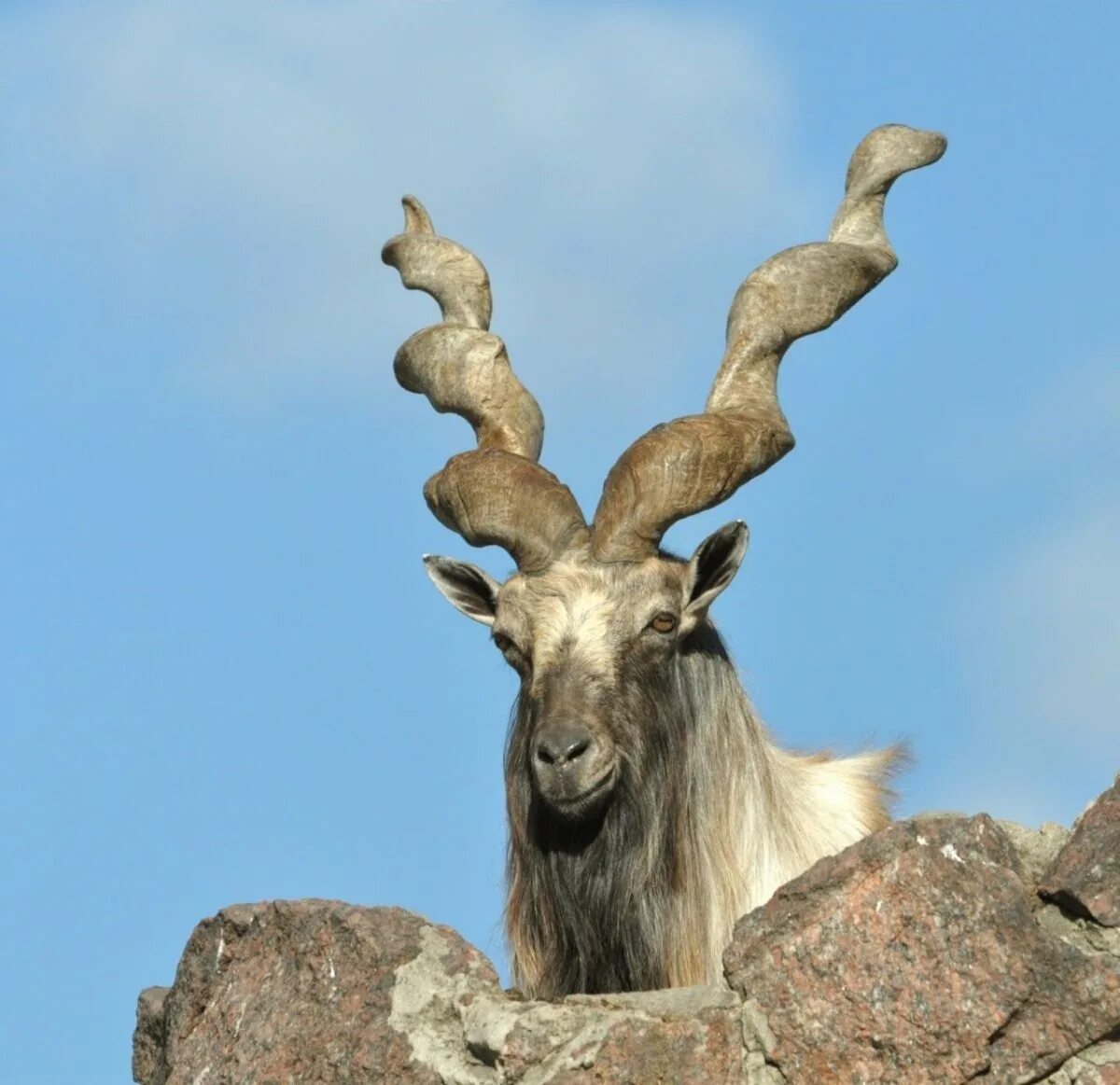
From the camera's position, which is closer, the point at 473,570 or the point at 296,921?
the point at 296,921

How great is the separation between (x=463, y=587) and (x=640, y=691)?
120 centimetres

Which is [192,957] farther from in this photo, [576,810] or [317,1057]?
[576,810]

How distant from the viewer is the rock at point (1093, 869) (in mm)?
6375

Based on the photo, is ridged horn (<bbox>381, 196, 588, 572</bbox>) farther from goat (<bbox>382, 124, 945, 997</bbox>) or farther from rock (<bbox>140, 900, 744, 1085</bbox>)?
rock (<bbox>140, 900, 744, 1085</bbox>)

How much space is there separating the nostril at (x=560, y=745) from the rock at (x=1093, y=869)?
2.83m

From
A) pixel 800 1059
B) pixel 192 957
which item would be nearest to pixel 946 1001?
pixel 800 1059

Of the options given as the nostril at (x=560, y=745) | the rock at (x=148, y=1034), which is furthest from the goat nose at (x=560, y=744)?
the rock at (x=148, y=1034)

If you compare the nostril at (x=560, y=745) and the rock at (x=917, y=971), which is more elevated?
the nostril at (x=560, y=745)

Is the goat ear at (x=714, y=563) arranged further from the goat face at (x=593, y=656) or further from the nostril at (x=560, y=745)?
the nostril at (x=560, y=745)

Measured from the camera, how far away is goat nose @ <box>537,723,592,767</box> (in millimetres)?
9172

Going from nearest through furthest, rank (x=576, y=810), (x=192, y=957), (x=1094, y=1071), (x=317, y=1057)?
(x=1094, y=1071)
(x=317, y=1057)
(x=192, y=957)
(x=576, y=810)

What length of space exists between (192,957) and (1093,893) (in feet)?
9.11

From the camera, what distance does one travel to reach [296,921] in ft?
23.4

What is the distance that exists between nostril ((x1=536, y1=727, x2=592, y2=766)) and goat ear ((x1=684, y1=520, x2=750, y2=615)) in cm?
104
